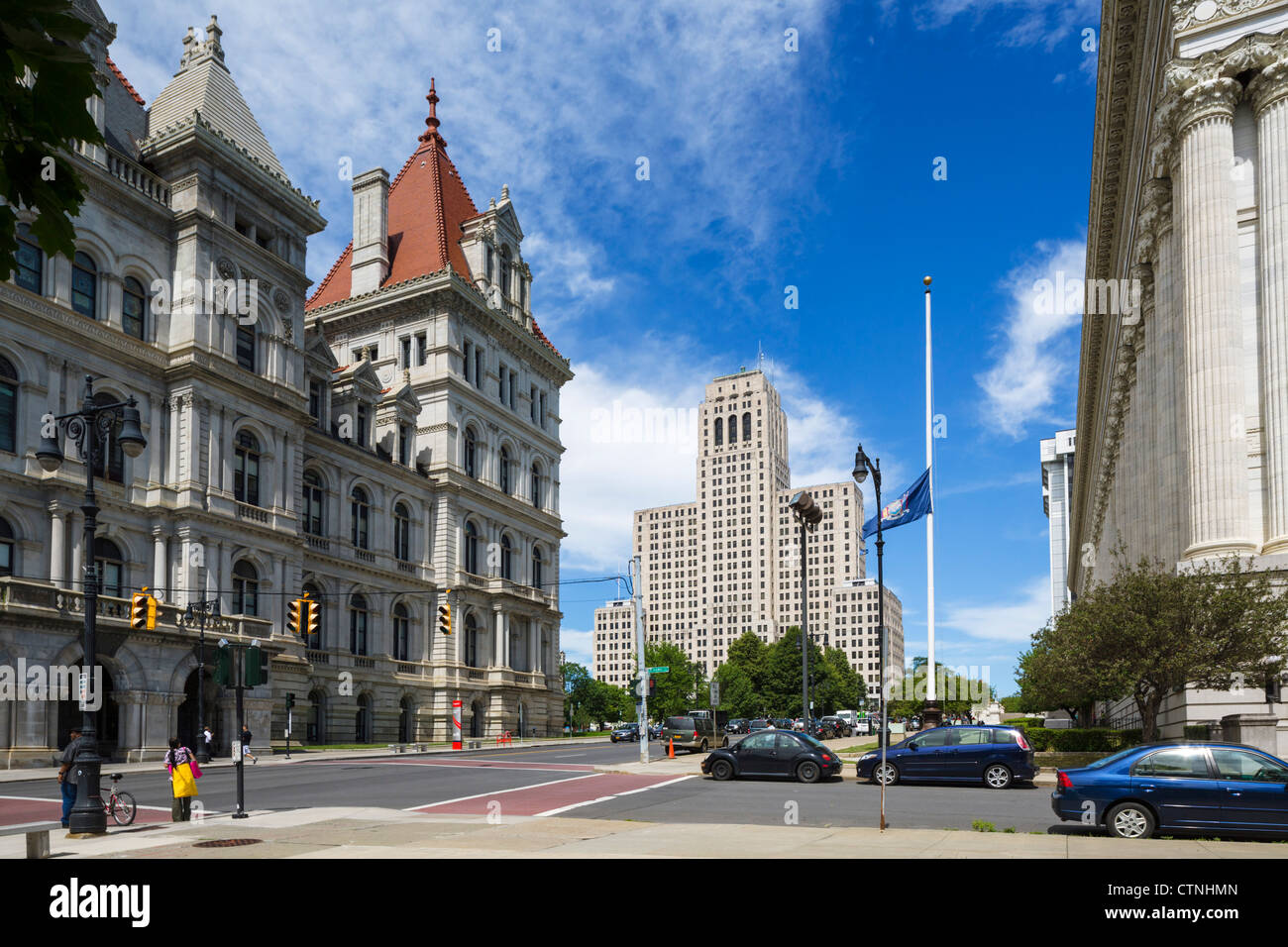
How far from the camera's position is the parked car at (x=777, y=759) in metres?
28.7

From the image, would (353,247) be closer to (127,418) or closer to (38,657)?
(38,657)

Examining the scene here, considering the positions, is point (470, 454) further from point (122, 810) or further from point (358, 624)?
point (122, 810)

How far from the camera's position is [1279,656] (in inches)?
1034

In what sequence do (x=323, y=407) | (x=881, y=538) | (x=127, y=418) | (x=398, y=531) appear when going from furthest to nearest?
(x=398, y=531)
(x=323, y=407)
(x=881, y=538)
(x=127, y=418)

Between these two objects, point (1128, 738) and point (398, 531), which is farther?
point (398, 531)

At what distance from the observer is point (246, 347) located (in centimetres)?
5125

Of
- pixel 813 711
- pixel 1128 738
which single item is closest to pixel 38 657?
pixel 1128 738

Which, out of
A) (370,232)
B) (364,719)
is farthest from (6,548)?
(370,232)

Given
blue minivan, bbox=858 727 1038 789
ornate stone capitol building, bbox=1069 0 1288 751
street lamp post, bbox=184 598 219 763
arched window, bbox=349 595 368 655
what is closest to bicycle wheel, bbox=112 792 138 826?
blue minivan, bbox=858 727 1038 789

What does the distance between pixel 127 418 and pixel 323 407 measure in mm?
41008

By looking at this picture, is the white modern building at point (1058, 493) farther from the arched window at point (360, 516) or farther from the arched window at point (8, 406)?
the arched window at point (8, 406)

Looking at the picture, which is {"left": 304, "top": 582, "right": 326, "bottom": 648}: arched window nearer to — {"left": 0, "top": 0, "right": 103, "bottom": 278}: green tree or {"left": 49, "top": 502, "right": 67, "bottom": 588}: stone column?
{"left": 49, "top": 502, "right": 67, "bottom": 588}: stone column

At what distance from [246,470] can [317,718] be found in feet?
46.5

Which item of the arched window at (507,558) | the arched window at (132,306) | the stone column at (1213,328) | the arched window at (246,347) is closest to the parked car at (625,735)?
the arched window at (507,558)
